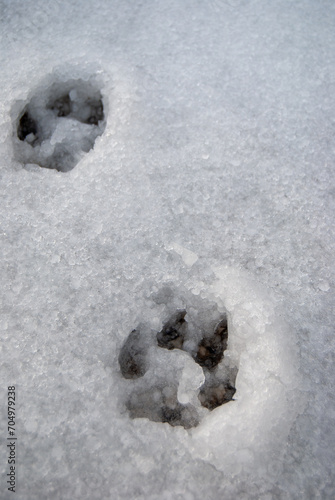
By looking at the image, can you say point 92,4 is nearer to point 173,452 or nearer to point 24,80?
point 24,80

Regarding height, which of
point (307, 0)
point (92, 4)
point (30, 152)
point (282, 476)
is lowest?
point (282, 476)

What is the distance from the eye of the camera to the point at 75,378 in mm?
949

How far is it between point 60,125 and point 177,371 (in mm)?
838

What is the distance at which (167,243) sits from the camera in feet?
3.53

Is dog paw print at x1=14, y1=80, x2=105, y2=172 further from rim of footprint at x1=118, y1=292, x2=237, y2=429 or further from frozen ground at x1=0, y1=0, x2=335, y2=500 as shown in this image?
rim of footprint at x1=118, y1=292, x2=237, y2=429

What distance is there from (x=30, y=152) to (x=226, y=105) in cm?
64

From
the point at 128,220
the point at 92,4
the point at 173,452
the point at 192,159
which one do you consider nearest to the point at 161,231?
the point at 128,220

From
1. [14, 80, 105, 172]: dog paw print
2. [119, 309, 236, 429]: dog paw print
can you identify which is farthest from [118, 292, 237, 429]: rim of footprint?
[14, 80, 105, 172]: dog paw print

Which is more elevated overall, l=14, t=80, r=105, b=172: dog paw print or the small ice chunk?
l=14, t=80, r=105, b=172: dog paw print

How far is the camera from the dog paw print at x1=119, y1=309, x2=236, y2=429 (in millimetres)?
940

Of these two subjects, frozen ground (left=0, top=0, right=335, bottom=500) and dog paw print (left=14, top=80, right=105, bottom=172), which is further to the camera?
dog paw print (left=14, top=80, right=105, bottom=172)

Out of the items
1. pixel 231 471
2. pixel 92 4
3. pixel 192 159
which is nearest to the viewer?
pixel 231 471

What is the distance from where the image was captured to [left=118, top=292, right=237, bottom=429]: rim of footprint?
3.09 feet

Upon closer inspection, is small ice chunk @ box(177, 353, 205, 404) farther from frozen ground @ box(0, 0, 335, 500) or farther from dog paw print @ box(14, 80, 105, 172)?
dog paw print @ box(14, 80, 105, 172)
